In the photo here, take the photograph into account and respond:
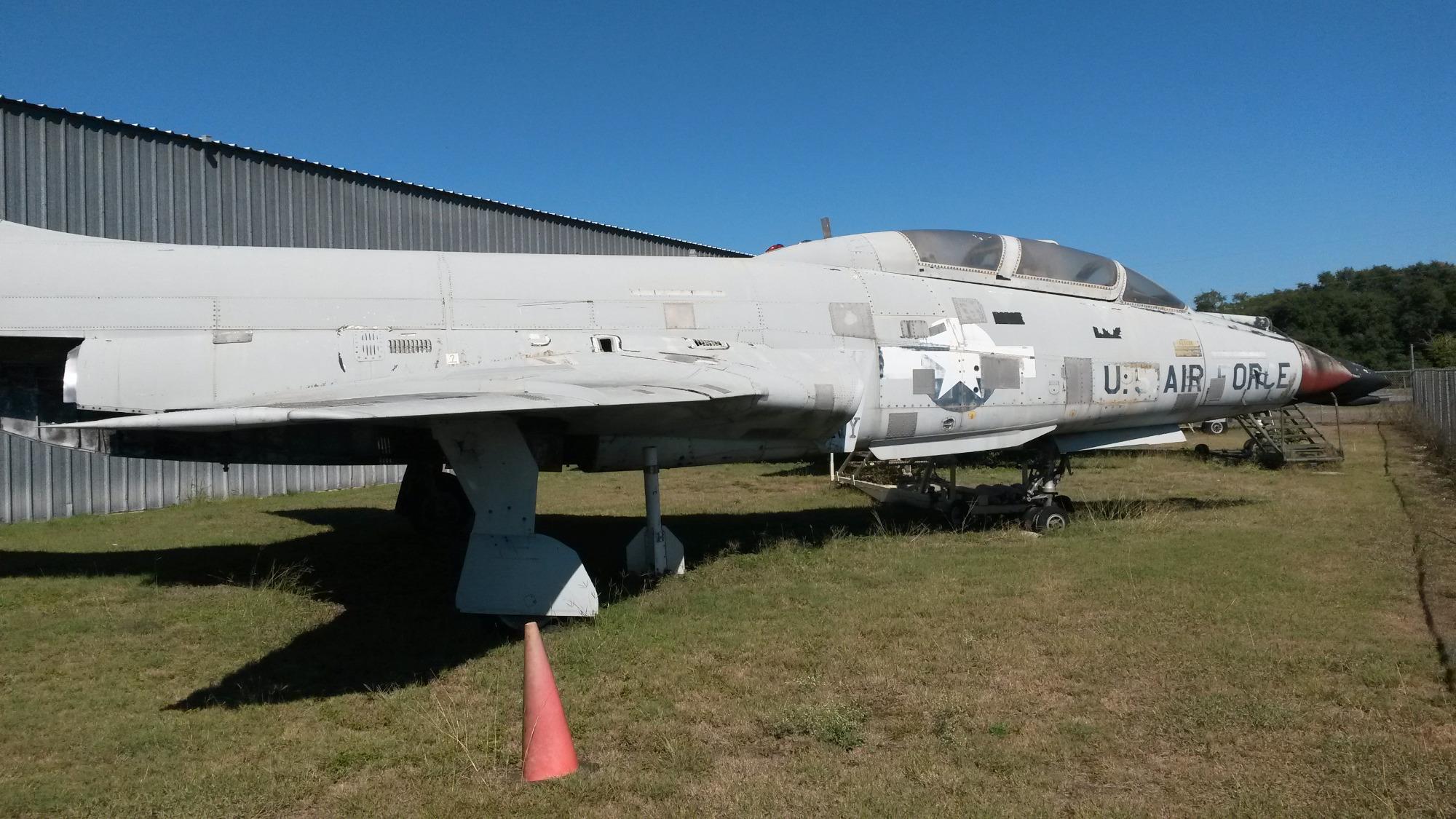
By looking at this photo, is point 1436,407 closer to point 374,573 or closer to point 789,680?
point 789,680

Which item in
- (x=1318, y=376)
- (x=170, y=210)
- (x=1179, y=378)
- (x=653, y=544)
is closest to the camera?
(x=653, y=544)

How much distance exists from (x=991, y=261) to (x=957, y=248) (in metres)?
0.42

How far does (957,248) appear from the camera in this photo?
9.96m

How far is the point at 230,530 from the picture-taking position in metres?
11.4

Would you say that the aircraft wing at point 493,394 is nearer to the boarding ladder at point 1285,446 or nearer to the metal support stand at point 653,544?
the metal support stand at point 653,544

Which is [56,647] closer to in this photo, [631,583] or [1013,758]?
[631,583]

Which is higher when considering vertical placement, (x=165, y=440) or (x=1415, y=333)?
(x=1415, y=333)

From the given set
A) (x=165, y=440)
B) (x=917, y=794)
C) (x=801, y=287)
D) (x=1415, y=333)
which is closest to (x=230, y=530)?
(x=165, y=440)

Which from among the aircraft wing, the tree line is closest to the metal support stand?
the aircraft wing

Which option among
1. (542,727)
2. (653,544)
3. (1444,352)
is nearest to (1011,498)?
(653,544)

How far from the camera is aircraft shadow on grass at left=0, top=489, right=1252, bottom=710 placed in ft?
18.9

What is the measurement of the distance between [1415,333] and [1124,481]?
229 ft

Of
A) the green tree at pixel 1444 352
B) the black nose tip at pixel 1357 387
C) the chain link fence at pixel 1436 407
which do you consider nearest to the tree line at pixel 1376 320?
the green tree at pixel 1444 352

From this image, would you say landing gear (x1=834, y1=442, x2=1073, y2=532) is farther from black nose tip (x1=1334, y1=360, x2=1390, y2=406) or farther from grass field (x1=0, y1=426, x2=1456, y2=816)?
black nose tip (x1=1334, y1=360, x2=1390, y2=406)
